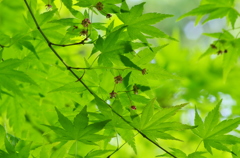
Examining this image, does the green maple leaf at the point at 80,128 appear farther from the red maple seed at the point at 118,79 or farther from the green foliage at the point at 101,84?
the red maple seed at the point at 118,79

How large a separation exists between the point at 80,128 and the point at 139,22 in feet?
0.88

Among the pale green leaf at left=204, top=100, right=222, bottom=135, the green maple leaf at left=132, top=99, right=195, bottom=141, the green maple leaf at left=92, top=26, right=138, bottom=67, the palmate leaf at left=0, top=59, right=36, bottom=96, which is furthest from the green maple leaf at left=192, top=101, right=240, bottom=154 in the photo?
the palmate leaf at left=0, top=59, right=36, bottom=96

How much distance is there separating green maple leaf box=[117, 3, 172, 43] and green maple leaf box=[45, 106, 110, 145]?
0.71 feet

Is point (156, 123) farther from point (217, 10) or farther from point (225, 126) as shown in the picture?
point (217, 10)

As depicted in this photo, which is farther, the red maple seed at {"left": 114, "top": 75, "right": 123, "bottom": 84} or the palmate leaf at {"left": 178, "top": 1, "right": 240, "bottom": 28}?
the palmate leaf at {"left": 178, "top": 1, "right": 240, "bottom": 28}

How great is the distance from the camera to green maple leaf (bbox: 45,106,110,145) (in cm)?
66

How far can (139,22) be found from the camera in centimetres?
74

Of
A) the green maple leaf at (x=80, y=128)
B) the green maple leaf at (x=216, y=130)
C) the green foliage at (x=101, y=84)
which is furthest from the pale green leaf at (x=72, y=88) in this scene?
the green maple leaf at (x=216, y=130)

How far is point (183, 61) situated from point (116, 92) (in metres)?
1.26

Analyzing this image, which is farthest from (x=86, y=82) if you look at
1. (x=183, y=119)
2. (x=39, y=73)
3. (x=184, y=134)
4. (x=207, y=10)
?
(x=183, y=119)

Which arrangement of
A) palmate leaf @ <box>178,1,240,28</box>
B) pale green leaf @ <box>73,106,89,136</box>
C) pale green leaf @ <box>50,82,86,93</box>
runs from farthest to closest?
palmate leaf @ <box>178,1,240,28</box> → pale green leaf @ <box>50,82,86,93</box> → pale green leaf @ <box>73,106,89,136</box>

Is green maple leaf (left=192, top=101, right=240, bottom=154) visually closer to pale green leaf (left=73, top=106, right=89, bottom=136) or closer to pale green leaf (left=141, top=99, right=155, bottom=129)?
pale green leaf (left=141, top=99, right=155, bottom=129)

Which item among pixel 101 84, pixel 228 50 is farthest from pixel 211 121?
pixel 228 50

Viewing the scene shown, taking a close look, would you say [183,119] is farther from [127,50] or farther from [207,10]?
[127,50]
